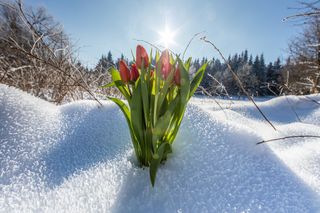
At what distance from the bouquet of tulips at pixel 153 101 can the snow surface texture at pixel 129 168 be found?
0.08 m

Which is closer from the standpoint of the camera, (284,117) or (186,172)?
(186,172)

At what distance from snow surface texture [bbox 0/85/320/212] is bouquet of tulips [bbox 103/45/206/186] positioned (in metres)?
0.08

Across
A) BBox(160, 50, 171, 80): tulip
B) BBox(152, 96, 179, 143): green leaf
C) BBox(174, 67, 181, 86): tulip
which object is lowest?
BBox(152, 96, 179, 143): green leaf

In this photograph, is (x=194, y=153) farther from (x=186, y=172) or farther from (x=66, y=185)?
(x=66, y=185)

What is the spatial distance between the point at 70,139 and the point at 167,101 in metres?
0.42

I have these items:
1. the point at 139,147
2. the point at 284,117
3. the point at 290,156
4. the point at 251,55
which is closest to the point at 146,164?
the point at 139,147

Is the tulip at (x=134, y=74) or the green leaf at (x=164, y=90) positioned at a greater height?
the tulip at (x=134, y=74)

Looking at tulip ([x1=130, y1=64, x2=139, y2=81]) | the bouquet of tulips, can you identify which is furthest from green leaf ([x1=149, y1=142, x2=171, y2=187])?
tulip ([x1=130, y1=64, x2=139, y2=81])

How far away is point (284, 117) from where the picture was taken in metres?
1.79

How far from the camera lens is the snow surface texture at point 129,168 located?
2.04ft

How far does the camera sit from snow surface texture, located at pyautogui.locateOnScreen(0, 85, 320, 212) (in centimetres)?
62

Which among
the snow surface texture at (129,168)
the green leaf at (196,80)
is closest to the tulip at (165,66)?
the green leaf at (196,80)

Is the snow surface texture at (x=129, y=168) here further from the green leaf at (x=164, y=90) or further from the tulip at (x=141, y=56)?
the tulip at (x=141, y=56)

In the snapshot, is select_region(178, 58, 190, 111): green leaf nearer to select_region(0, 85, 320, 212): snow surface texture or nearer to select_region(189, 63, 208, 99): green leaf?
select_region(189, 63, 208, 99): green leaf
